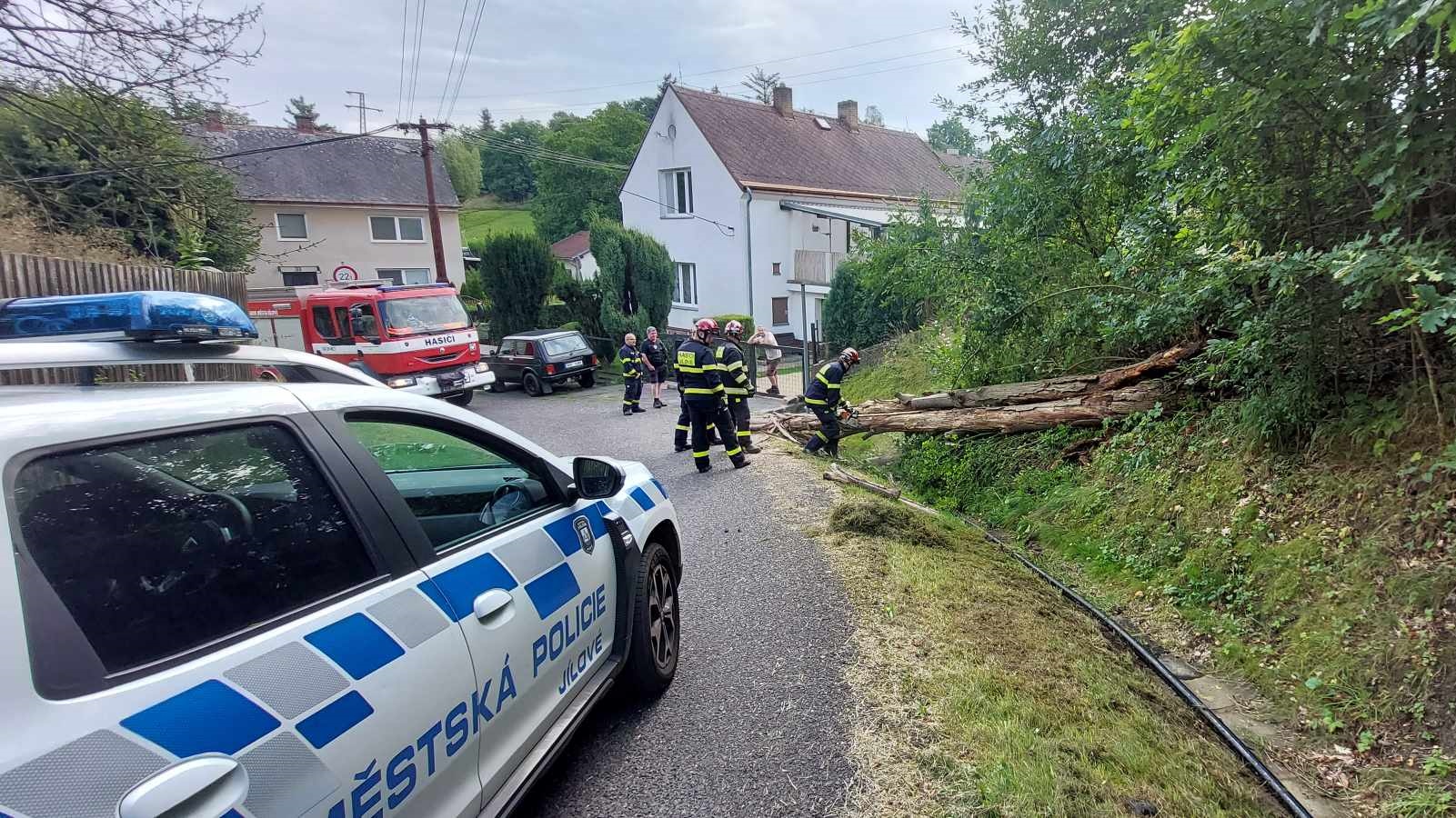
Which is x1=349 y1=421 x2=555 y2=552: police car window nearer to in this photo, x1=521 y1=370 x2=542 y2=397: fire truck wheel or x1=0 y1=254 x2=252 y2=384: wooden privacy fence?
x1=0 y1=254 x2=252 y2=384: wooden privacy fence

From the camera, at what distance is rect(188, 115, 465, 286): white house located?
28.3m

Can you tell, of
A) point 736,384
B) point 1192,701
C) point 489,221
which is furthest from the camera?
point 489,221

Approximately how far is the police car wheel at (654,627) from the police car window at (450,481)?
2.43 ft

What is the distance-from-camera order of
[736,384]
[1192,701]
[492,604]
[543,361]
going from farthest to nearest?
[543,361] → [736,384] → [1192,701] → [492,604]

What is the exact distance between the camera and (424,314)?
603 inches

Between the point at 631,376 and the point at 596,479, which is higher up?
the point at 596,479

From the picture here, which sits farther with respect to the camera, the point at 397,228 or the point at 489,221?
the point at 489,221

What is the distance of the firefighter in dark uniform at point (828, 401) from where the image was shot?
30.0 ft

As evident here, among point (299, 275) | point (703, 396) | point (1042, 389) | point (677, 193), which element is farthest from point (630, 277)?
point (1042, 389)

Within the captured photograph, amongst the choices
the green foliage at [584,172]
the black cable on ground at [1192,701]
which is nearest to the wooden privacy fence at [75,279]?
the black cable on ground at [1192,701]

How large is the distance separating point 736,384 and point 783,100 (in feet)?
78.0

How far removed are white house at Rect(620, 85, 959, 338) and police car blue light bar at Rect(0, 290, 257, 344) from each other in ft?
68.9

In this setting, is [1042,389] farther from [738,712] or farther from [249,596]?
[249,596]

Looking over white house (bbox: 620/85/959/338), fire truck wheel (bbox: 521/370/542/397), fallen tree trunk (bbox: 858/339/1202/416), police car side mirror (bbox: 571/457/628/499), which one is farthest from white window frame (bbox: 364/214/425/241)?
police car side mirror (bbox: 571/457/628/499)
